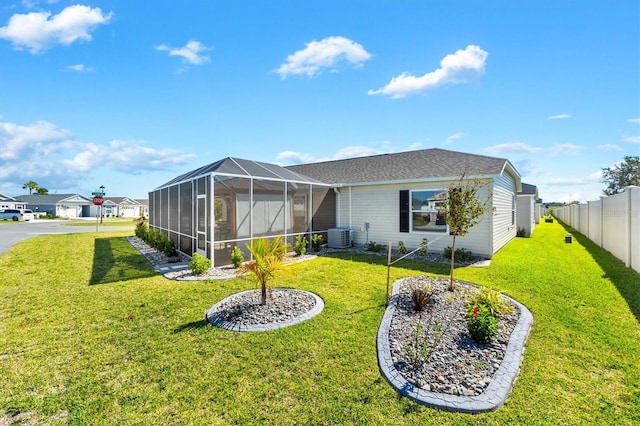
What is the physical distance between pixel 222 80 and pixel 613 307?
12958 mm

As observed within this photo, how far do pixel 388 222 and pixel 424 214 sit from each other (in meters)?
1.43

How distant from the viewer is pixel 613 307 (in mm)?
5172

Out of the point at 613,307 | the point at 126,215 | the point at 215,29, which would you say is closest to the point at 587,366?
the point at 613,307

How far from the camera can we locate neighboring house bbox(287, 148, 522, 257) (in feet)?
31.7

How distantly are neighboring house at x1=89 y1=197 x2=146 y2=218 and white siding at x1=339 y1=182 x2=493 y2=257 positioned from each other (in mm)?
57694

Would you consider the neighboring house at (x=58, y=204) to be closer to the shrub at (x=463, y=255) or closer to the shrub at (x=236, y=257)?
the shrub at (x=236, y=257)

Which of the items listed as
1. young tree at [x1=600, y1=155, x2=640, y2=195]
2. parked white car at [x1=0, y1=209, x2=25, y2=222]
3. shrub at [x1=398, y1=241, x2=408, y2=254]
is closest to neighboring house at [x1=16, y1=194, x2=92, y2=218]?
parked white car at [x1=0, y1=209, x2=25, y2=222]

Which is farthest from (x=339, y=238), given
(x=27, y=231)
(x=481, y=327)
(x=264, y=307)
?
(x=27, y=231)

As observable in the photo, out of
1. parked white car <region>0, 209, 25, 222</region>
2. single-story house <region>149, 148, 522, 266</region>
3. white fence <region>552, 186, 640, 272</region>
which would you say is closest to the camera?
white fence <region>552, 186, 640, 272</region>

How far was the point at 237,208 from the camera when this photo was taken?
902 cm

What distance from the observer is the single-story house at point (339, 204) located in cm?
891

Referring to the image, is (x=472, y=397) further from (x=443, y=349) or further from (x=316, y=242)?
(x=316, y=242)

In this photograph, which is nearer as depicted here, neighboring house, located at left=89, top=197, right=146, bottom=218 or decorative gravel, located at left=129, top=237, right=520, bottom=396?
decorative gravel, located at left=129, top=237, right=520, bottom=396

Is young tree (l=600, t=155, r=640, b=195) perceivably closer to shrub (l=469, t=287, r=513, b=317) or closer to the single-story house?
the single-story house
